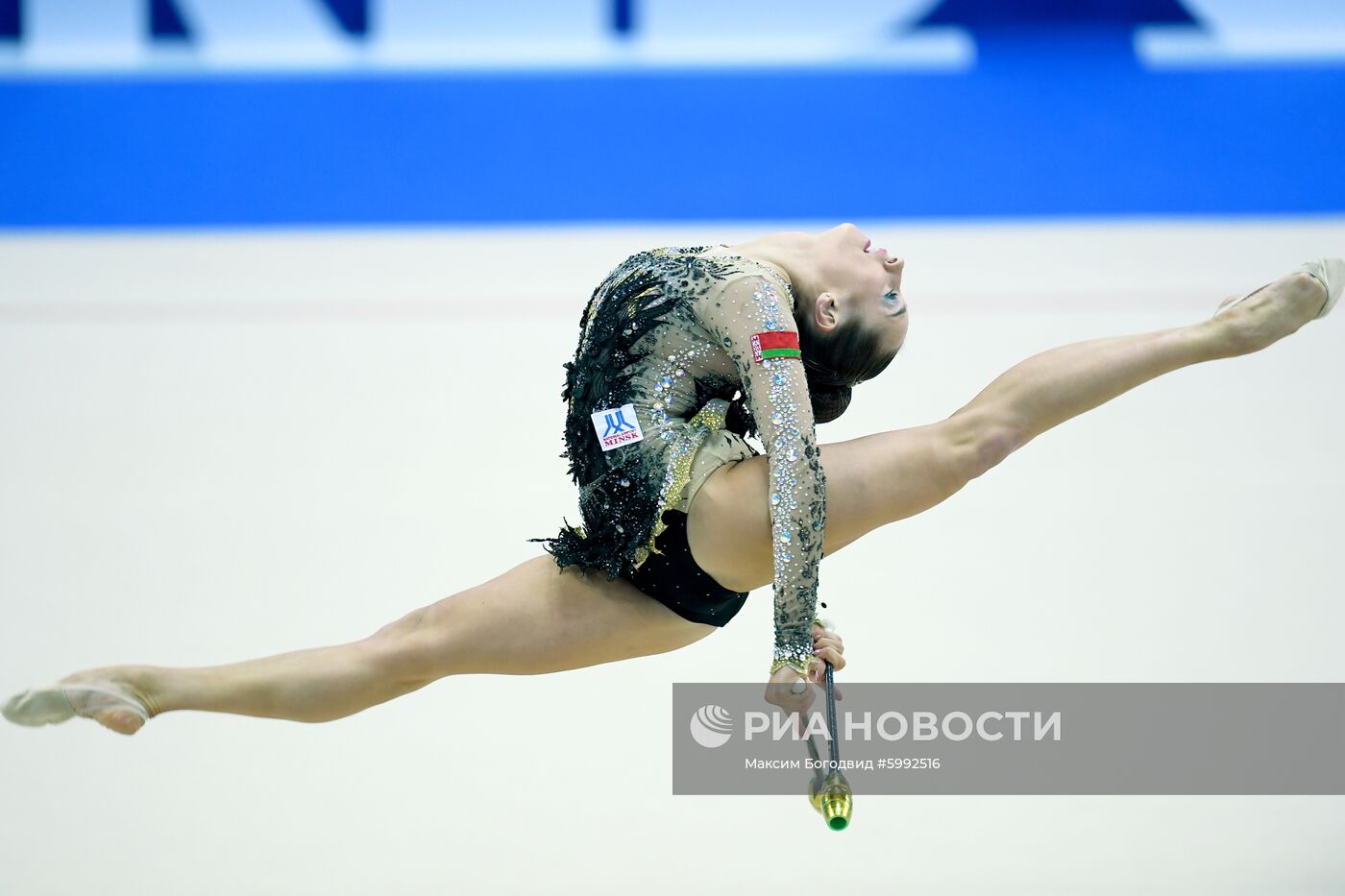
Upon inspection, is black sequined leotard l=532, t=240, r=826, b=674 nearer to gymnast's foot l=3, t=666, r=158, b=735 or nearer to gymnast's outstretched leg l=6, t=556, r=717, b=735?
gymnast's outstretched leg l=6, t=556, r=717, b=735

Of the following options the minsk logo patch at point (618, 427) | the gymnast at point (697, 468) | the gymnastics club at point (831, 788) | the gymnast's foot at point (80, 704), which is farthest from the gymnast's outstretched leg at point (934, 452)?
the gymnast's foot at point (80, 704)

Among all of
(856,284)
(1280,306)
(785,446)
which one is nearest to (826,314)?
(856,284)

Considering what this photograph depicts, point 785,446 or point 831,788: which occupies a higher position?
point 785,446

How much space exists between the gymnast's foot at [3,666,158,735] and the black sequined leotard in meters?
0.80

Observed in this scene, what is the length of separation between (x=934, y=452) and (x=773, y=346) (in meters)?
0.35

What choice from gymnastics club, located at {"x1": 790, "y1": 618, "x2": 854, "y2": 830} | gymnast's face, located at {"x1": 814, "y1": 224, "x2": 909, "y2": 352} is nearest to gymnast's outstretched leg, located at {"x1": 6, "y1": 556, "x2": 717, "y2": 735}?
gymnastics club, located at {"x1": 790, "y1": 618, "x2": 854, "y2": 830}

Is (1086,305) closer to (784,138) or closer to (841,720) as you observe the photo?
(784,138)

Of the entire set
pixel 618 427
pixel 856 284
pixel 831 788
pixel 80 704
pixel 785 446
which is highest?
pixel 856 284

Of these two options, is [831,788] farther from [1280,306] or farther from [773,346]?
[1280,306]

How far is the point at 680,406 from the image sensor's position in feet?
8.45

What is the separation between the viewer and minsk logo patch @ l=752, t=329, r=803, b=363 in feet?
7.69

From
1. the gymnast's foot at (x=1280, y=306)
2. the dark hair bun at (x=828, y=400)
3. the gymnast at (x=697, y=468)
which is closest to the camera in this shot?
the gymnast at (x=697, y=468)

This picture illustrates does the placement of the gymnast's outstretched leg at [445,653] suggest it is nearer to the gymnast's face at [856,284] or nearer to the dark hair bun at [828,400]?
the dark hair bun at [828,400]

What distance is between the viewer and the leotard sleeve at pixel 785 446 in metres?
2.31
